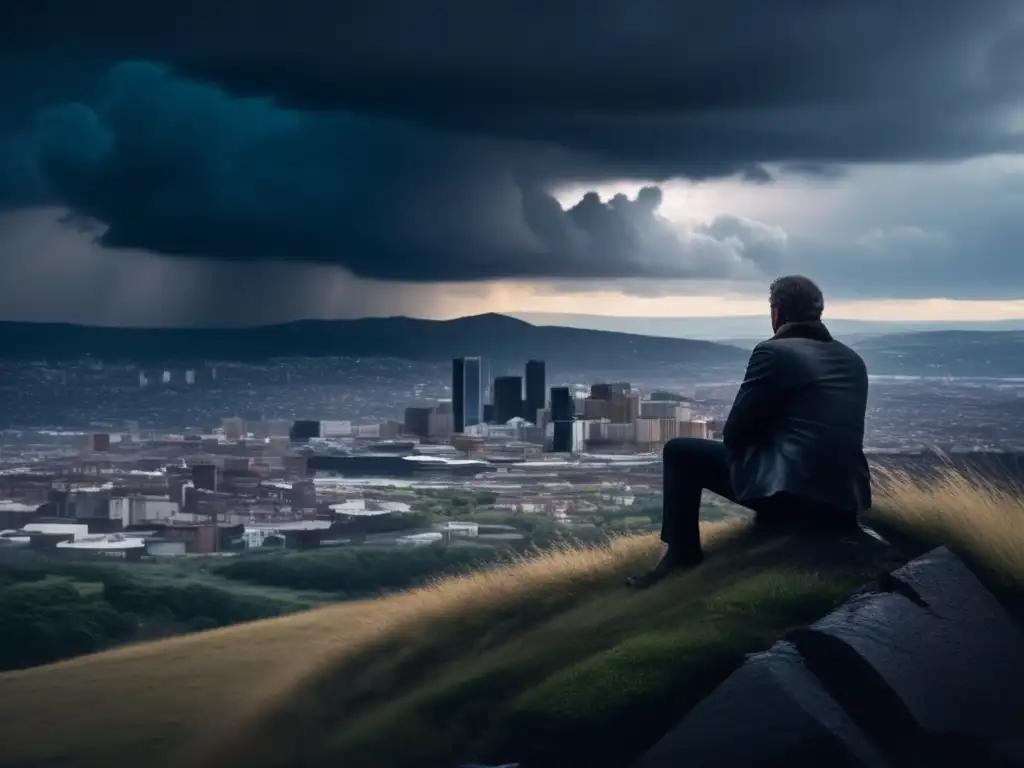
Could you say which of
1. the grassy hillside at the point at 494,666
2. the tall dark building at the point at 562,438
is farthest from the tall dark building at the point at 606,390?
the grassy hillside at the point at 494,666

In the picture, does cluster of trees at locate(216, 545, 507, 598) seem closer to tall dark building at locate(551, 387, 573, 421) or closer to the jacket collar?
tall dark building at locate(551, 387, 573, 421)

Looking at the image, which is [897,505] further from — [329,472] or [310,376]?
[310,376]

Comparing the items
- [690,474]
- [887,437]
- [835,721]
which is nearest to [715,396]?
[887,437]

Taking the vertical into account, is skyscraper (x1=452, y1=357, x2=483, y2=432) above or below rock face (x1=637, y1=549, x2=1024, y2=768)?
above

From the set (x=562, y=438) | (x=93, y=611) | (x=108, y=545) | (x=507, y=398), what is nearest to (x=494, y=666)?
(x=93, y=611)

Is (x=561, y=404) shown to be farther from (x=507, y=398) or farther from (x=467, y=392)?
(x=467, y=392)

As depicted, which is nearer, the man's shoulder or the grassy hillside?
the grassy hillside

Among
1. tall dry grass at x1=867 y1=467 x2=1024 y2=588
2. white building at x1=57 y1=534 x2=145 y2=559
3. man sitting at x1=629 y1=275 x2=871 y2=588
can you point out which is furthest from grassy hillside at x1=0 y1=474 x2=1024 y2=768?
white building at x1=57 y1=534 x2=145 y2=559
